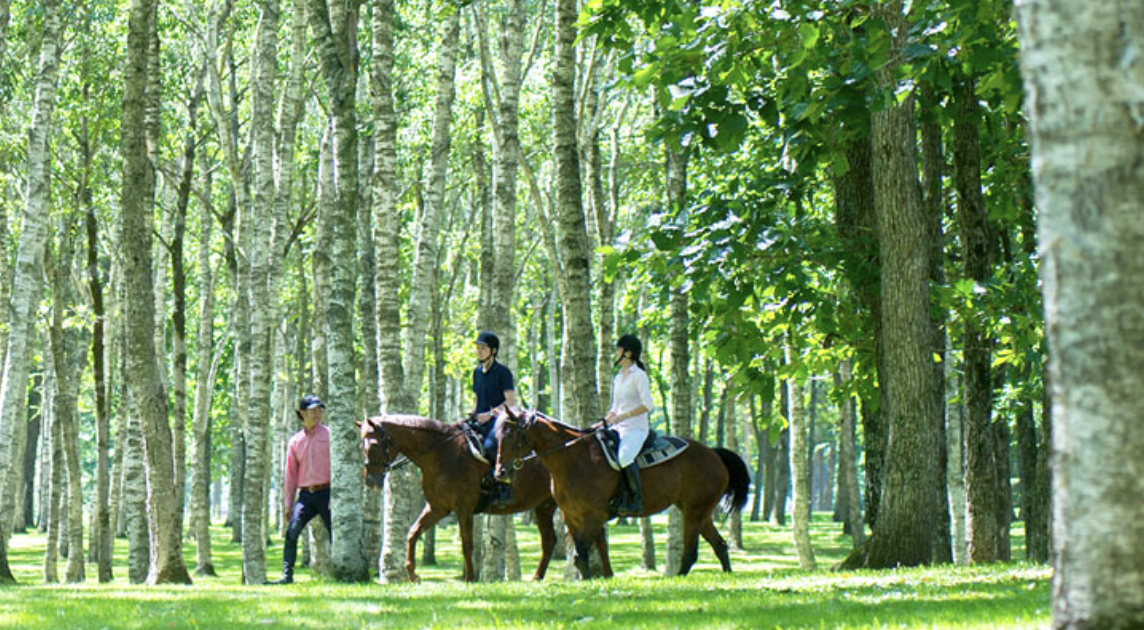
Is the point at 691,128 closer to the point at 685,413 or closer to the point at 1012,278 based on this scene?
the point at 1012,278

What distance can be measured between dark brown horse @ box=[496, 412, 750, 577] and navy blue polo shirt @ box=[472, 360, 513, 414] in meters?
1.14

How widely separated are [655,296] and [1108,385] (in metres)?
14.5

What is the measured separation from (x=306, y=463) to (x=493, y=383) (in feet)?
9.24

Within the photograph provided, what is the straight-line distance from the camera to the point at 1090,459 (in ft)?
16.6

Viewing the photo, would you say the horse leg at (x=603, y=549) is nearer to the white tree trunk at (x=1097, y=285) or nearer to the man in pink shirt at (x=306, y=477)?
the man in pink shirt at (x=306, y=477)

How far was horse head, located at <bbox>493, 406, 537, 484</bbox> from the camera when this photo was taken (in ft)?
51.3

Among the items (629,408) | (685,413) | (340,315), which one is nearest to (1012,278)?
(629,408)

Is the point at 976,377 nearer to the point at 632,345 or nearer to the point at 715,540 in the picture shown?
the point at 715,540

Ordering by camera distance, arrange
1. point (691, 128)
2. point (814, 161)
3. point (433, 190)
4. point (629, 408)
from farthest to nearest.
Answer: point (433, 190)
point (629, 408)
point (814, 161)
point (691, 128)

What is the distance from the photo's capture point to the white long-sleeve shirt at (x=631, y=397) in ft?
51.9

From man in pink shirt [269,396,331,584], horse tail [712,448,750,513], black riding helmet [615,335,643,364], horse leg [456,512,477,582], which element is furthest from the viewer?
man in pink shirt [269,396,331,584]

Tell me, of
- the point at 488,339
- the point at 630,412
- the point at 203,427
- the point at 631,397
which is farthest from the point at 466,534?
the point at 203,427

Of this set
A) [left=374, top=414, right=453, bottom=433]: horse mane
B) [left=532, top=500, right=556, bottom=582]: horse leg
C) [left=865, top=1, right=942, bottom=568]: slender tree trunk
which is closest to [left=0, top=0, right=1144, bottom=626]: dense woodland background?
[left=865, top=1, right=942, bottom=568]: slender tree trunk

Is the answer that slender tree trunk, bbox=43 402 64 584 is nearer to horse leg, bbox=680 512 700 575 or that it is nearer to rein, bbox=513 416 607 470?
rein, bbox=513 416 607 470
